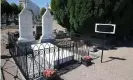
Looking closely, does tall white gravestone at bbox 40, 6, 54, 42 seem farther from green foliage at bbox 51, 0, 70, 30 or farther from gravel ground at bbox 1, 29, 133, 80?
gravel ground at bbox 1, 29, 133, 80

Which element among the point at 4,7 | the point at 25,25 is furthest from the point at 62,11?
the point at 4,7

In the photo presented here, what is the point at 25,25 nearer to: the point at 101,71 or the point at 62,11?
the point at 62,11

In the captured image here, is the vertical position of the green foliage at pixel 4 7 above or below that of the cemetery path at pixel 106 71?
above

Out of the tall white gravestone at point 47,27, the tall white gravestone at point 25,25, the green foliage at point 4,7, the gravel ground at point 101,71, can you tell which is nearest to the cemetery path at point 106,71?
the gravel ground at point 101,71

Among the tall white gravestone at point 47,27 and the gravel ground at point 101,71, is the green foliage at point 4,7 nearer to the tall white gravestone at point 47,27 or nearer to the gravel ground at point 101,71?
the tall white gravestone at point 47,27

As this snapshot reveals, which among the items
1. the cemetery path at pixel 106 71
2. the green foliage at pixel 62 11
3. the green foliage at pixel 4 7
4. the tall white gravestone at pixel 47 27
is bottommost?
the cemetery path at pixel 106 71

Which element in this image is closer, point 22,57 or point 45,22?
point 22,57

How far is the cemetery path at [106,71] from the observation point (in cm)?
643

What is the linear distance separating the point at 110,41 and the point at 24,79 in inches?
350

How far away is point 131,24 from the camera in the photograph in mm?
13312

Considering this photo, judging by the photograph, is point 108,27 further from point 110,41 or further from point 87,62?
point 110,41

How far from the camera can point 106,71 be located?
7062 mm

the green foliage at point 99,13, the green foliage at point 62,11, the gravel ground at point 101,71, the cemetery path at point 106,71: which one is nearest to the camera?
the gravel ground at point 101,71

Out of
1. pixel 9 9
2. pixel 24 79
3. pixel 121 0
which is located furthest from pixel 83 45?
pixel 9 9
